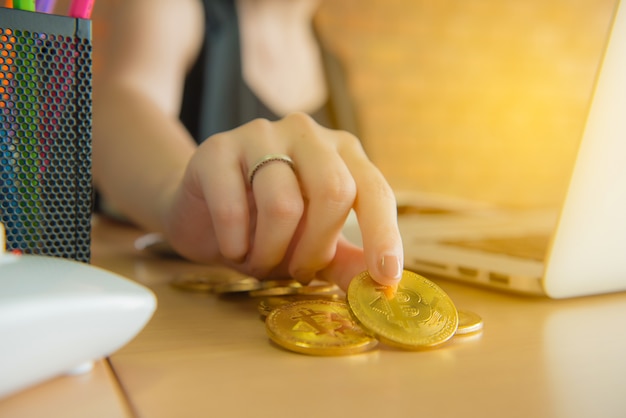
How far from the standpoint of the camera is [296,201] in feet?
1.37

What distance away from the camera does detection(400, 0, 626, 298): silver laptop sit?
0.41 metres

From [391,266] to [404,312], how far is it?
0.10 feet

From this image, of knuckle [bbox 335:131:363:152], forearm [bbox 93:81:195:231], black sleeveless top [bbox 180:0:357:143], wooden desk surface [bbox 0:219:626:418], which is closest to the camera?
wooden desk surface [bbox 0:219:626:418]

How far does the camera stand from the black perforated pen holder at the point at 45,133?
14.7 inches

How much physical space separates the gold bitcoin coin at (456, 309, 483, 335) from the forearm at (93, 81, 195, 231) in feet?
1.05

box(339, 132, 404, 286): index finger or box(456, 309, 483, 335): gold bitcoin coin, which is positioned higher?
box(339, 132, 404, 286): index finger

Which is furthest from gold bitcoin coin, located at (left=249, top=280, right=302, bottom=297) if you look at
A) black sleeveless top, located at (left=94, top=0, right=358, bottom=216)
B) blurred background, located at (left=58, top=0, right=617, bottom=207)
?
blurred background, located at (left=58, top=0, right=617, bottom=207)

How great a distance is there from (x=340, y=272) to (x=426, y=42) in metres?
2.29

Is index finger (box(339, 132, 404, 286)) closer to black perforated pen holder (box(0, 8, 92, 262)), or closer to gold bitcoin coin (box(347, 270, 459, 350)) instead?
gold bitcoin coin (box(347, 270, 459, 350))

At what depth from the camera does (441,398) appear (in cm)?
28

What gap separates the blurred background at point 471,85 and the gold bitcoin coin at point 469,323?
6.29 feet

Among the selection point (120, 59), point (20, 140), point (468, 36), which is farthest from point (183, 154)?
point (468, 36)

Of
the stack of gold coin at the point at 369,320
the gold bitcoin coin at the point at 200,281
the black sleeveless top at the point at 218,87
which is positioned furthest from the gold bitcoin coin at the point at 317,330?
the black sleeveless top at the point at 218,87

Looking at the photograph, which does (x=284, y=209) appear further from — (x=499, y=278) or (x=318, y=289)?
(x=499, y=278)
